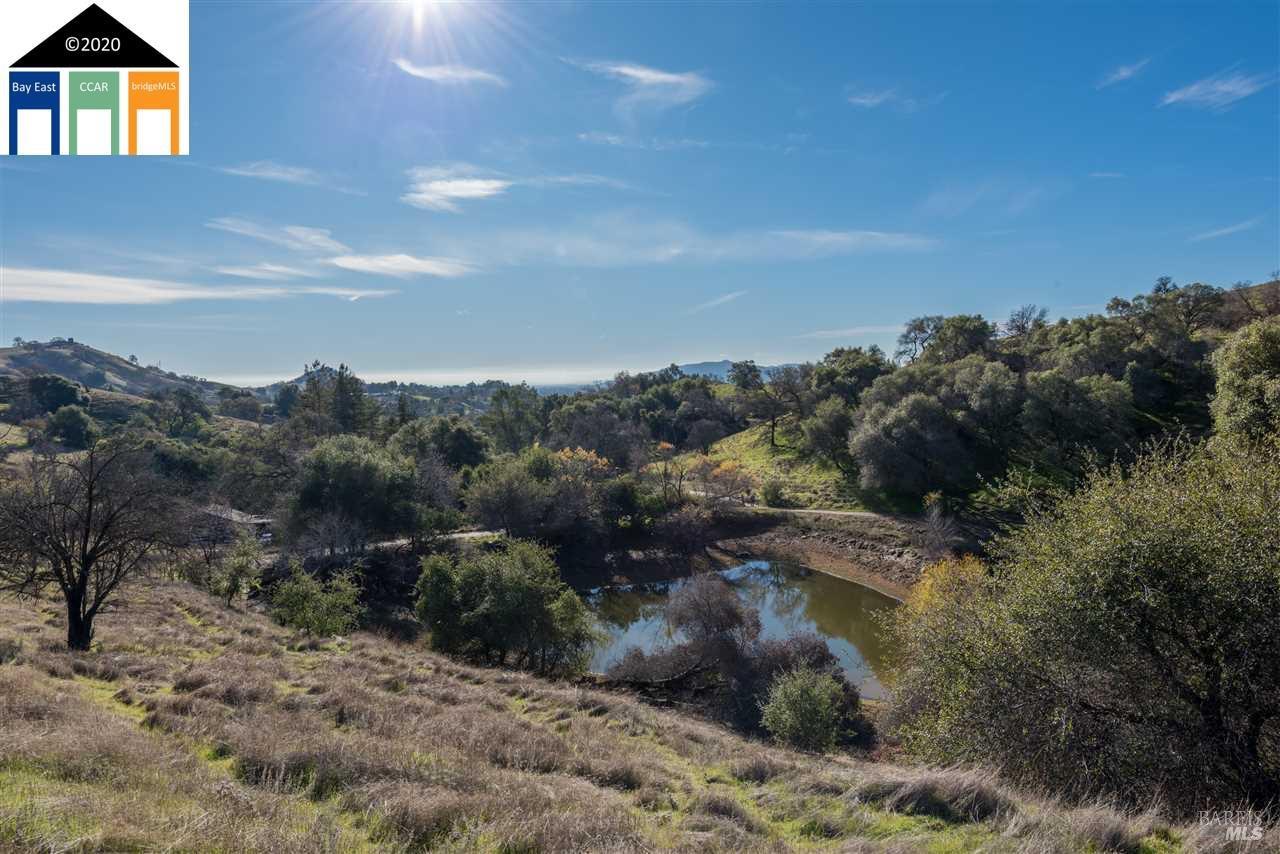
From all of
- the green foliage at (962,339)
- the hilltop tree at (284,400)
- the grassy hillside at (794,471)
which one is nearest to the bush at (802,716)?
the grassy hillside at (794,471)

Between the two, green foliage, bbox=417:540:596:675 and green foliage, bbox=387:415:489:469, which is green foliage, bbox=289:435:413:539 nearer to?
green foliage, bbox=417:540:596:675

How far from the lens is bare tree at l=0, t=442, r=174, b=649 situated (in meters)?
13.6

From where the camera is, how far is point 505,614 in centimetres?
1947

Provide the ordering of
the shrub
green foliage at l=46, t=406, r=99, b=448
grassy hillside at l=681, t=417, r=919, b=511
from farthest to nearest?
1. green foliage at l=46, t=406, r=99, b=448
2. the shrub
3. grassy hillside at l=681, t=417, r=919, b=511

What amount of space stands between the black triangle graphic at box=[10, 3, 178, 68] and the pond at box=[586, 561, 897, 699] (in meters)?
22.3

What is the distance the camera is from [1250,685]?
8117mm

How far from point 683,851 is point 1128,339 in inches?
2277

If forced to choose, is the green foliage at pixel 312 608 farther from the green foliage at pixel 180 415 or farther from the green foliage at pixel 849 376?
the green foliage at pixel 180 415

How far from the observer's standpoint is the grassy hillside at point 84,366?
530ft

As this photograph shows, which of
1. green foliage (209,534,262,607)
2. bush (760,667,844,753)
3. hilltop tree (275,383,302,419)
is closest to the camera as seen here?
bush (760,667,844,753)

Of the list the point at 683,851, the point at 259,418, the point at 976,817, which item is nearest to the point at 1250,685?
the point at 976,817

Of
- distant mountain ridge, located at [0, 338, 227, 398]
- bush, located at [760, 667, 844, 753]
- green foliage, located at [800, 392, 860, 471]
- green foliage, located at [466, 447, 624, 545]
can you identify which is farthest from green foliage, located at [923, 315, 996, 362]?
distant mountain ridge, located at [0, 338, 227, 398]

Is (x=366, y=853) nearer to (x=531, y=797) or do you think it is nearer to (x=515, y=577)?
(x=531, y=797)

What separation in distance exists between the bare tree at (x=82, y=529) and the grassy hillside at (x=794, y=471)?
1555 inches
